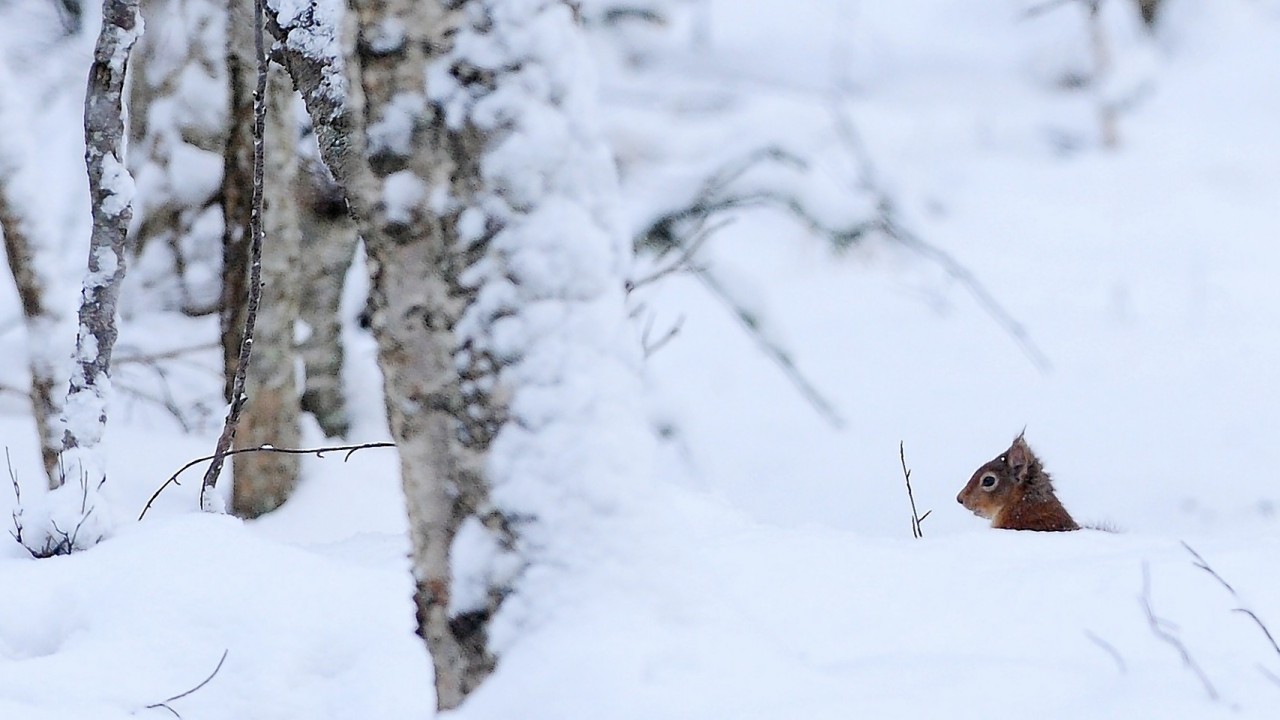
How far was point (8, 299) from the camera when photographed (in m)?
9.05

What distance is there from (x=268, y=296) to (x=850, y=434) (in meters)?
6.33

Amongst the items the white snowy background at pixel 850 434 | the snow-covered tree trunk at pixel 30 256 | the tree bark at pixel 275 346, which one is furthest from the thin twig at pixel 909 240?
the snow-covered tree trunk at pixel 30 256

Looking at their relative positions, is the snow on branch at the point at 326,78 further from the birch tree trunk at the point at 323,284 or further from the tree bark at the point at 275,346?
the birch tree trunk at the point at 323,284

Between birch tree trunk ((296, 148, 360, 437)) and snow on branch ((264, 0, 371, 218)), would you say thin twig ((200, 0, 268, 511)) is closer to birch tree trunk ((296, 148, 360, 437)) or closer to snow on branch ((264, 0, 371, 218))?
snow on branch ((264, 0, 371, 218))

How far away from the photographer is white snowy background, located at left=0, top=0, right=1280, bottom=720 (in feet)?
6.32

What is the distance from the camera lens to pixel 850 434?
10.4m

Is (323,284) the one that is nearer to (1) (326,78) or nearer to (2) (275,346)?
(2) (275,346)

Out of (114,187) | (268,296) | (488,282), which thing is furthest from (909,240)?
(488,282)

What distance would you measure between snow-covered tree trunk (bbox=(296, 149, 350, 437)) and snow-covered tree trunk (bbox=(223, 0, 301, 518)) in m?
0.41

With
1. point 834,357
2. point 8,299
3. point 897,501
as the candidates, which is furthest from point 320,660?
point 834,357

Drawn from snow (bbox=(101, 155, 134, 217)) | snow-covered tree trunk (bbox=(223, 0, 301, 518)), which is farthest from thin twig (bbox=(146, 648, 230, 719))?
snow-covered tree trunk (bbox=(223, 0, 301, 518))

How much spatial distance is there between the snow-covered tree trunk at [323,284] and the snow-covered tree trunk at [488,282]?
11.8 feet

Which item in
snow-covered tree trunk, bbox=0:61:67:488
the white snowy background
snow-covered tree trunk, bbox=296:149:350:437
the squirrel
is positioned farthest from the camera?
snow-covered tree trunk, bbox=296:149:350:437

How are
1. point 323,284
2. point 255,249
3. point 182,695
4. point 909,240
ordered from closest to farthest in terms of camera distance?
point 182,695 < point 255,249 < point 909,240 < point 323,284
